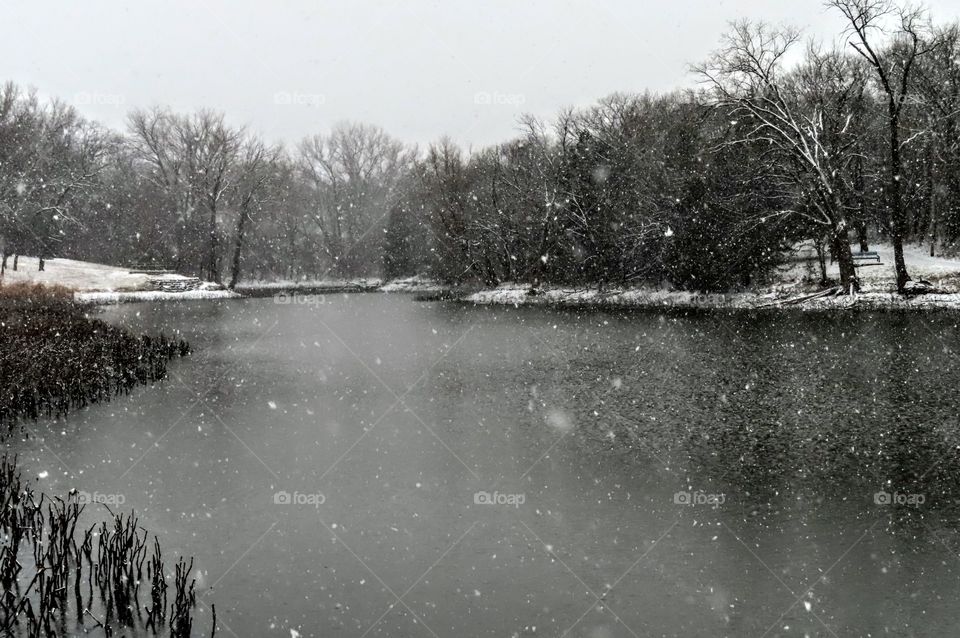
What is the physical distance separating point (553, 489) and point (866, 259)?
107 feet

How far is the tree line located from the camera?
31.0 metres

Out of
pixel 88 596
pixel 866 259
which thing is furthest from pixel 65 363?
pixel 866 259

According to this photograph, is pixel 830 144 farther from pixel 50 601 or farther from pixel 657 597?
pixel 50 601

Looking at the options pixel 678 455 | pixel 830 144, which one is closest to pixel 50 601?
pixel 678 455

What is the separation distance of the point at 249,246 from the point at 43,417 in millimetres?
56822

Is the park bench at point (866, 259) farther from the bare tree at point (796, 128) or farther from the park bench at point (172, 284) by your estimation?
the park bench at point (172, 284)

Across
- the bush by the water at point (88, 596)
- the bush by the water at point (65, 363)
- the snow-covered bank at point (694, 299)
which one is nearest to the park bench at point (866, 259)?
the snow-covered bank at point (694, 299)

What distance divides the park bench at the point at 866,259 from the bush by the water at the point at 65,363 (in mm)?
32598

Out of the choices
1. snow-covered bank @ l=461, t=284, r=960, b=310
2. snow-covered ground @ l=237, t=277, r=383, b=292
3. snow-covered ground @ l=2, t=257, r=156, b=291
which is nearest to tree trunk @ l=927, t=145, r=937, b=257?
snow-covered bank @ l=461, t=284, r=960, b=310

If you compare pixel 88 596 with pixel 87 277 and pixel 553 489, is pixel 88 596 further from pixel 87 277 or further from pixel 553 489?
pixel 87 277

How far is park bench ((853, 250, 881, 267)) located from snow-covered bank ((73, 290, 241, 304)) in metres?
42.8

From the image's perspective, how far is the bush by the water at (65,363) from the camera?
1312cm

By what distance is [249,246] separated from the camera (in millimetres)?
66438

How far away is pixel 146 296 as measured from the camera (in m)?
46.6
